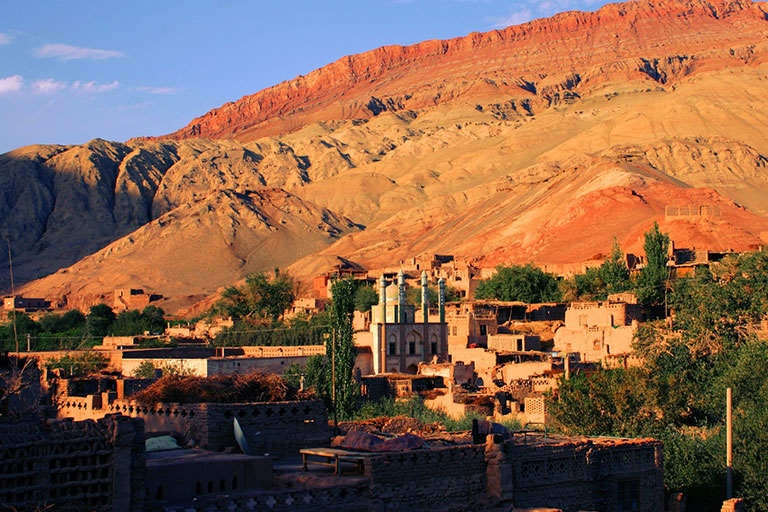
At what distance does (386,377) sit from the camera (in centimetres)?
3572

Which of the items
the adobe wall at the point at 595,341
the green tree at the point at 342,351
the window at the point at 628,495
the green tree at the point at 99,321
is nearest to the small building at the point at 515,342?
the adobe wall at the point at 595,341

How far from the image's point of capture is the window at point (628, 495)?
665 inches

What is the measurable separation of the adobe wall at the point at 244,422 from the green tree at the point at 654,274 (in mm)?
37165

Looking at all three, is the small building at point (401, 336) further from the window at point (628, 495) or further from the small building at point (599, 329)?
the window at point (628, 495)

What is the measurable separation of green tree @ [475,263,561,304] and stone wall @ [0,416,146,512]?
169 ft

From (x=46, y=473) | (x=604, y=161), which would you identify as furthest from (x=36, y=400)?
(x=604, y=161)

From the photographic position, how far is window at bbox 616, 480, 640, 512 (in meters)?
16.9

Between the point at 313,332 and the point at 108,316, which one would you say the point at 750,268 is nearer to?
the point at 313,332

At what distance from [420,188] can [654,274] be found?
80.7 meters

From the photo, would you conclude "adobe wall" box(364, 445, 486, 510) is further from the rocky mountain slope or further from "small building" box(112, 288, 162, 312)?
"small building" box(112, 288, 162, 312)

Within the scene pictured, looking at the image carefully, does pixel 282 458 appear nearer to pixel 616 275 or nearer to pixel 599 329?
pixel 599 329

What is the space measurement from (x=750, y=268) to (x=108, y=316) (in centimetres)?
4890

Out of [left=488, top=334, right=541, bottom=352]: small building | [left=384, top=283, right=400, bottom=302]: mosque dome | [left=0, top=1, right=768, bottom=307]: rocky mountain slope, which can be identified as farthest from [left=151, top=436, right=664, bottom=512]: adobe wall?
[left=0, top=1, right=768, bottom=307]: rocky mountain slope

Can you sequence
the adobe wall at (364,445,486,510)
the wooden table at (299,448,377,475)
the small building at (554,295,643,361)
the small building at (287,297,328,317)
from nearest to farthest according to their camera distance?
1. the adobe wall at (364,445,486,510)
2. the wooden table at (299,448,377,475)
3. the small building at (554,295,643,361)
4. the small building at (287,297,328,317)
